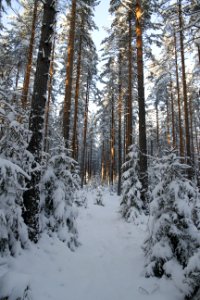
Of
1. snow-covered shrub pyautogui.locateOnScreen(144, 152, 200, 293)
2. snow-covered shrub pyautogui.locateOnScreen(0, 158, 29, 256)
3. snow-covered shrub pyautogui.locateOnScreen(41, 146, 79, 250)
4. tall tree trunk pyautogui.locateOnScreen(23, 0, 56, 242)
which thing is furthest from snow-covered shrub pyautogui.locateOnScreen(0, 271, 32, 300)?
snow-covered shrub pyautogui.locateOnScreen(41, 146, 79, 250)

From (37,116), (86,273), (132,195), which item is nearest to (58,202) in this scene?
(86,273)

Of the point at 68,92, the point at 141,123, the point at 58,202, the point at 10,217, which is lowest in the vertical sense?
the point at 10,217

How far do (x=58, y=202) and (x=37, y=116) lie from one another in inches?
90.7

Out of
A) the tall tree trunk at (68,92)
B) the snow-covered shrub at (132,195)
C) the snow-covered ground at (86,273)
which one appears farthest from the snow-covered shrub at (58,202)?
the snow-covered shrub at (132,195)

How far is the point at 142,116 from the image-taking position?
1177 centimetres

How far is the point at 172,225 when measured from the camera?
491cm

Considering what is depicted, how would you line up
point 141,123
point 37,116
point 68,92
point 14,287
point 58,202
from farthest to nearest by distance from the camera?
point 68,92, point 141,123, point 58,202, point 37,116, point 14,287

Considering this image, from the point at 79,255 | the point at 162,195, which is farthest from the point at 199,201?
the point at 79,255

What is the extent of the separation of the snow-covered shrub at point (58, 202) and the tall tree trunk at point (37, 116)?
0.80 metres

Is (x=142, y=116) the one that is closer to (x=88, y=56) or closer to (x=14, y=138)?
(x=14, y=138)

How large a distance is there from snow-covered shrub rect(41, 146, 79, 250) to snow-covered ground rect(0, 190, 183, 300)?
0.41 metres

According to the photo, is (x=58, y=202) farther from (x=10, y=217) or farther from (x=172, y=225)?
(x=172, y=225)

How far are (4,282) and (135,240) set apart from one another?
4999 mm

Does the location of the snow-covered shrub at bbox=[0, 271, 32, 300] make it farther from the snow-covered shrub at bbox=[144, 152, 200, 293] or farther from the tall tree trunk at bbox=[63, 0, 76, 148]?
the tall tree trunk at bbox=[63, 0, 76, 148]
